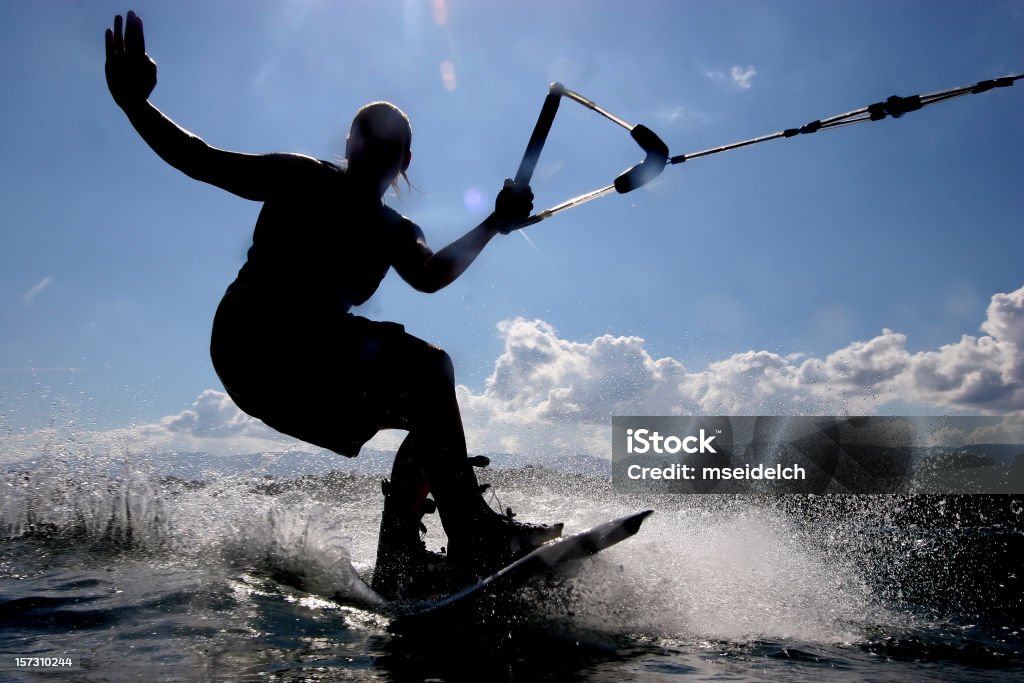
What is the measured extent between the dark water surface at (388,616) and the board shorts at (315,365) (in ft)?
3.40

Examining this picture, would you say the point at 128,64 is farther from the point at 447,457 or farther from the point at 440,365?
the point at 447,457

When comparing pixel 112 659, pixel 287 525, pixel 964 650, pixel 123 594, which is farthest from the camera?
pixel 287 525

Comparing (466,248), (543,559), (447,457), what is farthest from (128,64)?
(543,559)

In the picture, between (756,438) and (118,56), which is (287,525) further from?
(756,438)

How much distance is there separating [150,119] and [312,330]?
1.14 m

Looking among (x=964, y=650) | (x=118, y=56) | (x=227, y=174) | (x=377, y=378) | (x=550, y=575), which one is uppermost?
(x=118, y=56)

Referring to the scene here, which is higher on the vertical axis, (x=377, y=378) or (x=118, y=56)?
(x=118, y=56)

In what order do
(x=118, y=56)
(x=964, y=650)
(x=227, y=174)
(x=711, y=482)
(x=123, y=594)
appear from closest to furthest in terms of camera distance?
(x=118, y=56), (x=227, y=174), (x=964, y=650), (x=123, y=594), (x=711, y=482)

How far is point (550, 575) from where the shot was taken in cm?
313

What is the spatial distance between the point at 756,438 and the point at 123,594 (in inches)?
764

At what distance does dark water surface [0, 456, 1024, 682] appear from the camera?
264 cm

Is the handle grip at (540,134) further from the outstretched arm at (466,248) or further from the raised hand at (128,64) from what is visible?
the raised hand at (128,64)

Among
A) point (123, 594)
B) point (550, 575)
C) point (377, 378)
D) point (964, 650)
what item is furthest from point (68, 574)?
point (964, 650)

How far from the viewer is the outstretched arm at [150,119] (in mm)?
2732
